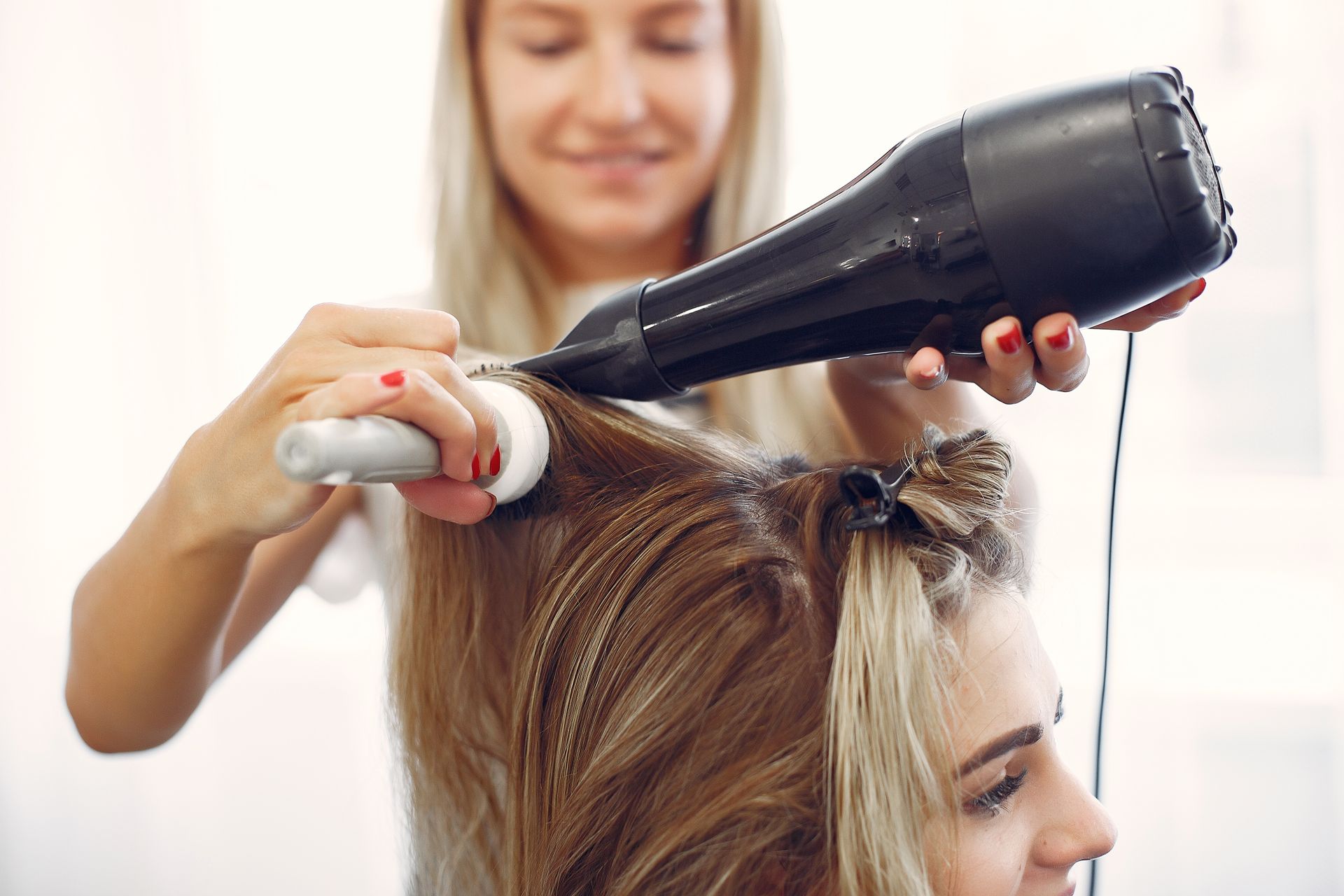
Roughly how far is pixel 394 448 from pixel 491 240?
1.91 ft

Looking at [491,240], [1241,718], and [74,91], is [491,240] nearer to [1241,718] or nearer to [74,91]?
[74,91]

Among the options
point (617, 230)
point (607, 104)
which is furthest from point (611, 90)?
point (617, 230)

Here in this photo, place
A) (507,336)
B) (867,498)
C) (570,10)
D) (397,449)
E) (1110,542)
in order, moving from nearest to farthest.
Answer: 1. (397,449)
2. (867,498)
3. (1110,542)
4. (570,10)
5. (507,336)

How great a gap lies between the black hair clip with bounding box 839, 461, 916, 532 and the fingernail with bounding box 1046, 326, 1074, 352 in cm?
11

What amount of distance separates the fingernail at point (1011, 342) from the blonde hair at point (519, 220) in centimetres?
42

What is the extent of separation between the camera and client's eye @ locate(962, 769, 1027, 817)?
50 cm

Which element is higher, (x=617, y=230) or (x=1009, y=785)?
(x=617, y=230)

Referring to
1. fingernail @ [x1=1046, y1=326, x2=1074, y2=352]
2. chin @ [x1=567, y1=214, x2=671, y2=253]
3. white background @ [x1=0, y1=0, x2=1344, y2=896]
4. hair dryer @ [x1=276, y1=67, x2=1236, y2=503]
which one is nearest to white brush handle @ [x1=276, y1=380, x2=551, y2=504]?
hair dryer @ [x1=276, y1=67, x2=1236, y2=503]

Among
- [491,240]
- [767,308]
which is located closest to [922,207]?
[767,308]

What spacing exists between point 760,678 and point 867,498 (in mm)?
117

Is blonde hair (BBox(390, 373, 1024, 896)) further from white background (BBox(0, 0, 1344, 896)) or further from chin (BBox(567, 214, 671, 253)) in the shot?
white background (BBox(0, 0, 1344, 896))

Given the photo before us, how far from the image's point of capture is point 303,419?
14.7 inches

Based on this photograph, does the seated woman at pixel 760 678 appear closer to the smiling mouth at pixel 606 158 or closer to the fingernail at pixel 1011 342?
the fingernail at pixel 1011 342

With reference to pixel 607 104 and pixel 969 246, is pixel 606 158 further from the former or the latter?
pixel 969 246
